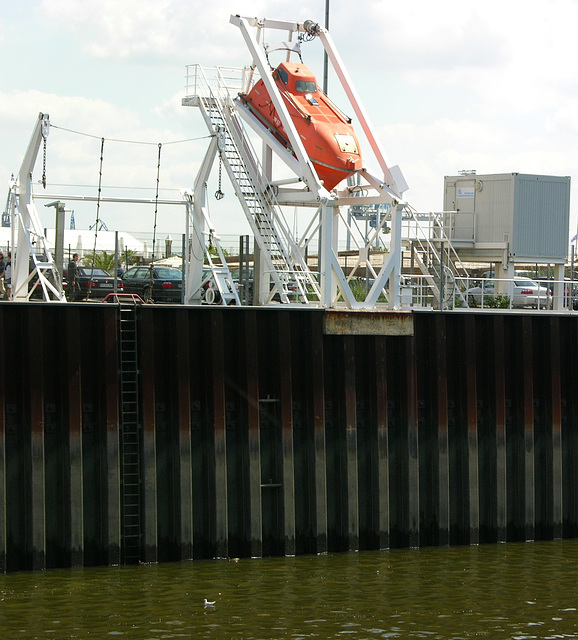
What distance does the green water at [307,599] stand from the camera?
721 inches

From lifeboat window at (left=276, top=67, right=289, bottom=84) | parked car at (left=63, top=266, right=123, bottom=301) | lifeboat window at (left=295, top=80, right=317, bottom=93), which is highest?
lifeboat window at (left=276, top=67, right=289, bottom=84)

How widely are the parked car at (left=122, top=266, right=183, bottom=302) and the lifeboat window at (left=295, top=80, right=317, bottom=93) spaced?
19.5 feet

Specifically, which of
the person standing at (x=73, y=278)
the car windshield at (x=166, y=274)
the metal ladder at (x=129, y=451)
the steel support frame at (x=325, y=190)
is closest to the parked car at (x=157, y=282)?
the car windshield at (x=166, y=274)

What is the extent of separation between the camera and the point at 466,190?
34031 mm

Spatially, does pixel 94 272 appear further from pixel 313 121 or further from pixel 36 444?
pixel 36 444

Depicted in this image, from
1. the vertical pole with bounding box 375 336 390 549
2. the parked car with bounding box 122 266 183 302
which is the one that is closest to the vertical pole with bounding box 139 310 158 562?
the vertical pole with bounding box 375 336 390 549

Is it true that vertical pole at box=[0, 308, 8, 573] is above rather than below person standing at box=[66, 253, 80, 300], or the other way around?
below

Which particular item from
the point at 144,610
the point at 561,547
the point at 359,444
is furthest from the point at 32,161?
the point at 561,547

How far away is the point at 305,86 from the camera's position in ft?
96.0

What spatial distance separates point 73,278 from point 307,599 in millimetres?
11478

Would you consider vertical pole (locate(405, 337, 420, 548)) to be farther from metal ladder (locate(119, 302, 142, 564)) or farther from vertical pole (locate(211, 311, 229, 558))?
metal ladder (locate(119, 302, 142, 564))

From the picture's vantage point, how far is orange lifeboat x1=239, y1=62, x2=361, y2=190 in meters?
28.0

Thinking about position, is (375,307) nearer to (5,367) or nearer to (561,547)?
(561,547)

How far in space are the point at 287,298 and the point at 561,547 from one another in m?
8.05
